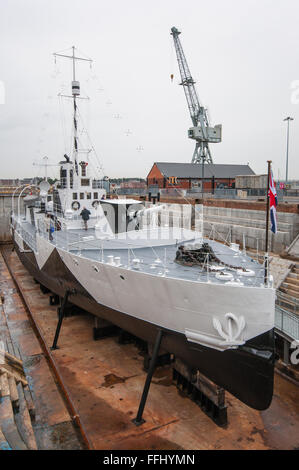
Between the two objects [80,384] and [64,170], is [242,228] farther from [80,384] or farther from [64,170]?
[80,384]

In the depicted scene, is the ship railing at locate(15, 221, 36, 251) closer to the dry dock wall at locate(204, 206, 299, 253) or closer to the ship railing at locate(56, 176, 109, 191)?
the ship railing at locate(56, 176, 109, 191)

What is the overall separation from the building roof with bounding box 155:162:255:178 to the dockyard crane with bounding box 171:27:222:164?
561cm

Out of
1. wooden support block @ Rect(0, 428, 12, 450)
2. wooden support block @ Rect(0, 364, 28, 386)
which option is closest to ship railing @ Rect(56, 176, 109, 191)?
wooden support block @ Rect(0, 364, 28, 386)

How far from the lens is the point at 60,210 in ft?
59.0

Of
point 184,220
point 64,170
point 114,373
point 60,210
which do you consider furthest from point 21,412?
point 184,220

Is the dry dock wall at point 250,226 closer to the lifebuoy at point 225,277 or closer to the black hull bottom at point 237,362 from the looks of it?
the lifebuoy at point 225,277

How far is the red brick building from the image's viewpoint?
41500 mm

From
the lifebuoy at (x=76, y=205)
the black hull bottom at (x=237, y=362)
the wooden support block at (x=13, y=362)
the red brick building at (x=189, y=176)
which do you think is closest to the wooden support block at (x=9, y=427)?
the wooden support block at (x=13, y=362)

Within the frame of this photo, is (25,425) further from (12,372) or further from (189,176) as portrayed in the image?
(189,176)

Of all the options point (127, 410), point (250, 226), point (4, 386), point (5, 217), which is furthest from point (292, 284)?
point (5, 217)

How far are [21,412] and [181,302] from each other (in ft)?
16.1

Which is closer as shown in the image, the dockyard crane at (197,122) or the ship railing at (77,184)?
the ship railing at (77,184)

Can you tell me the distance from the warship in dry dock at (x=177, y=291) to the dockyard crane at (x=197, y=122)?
39.9m

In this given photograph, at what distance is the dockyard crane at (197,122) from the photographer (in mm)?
51375
